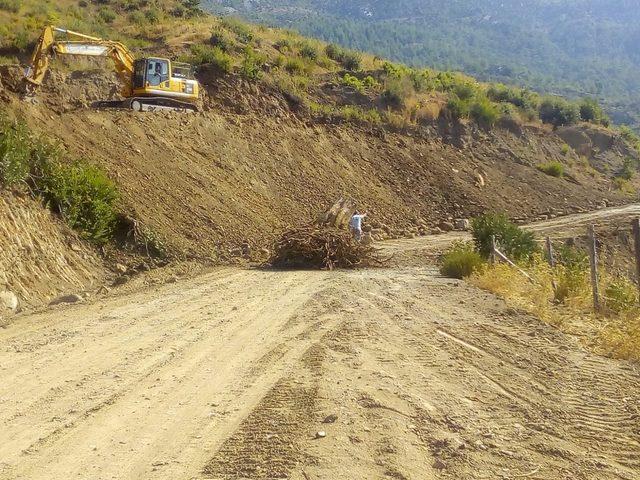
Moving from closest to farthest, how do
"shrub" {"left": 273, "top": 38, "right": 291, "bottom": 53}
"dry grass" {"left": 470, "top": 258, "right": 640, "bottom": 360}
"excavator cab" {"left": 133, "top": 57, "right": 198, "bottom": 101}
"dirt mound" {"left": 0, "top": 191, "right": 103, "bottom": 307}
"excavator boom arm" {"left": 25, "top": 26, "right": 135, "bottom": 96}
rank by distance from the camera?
"dry grass" {"left": 470, "top": 258, "right": 640, "bottom": 360}
"dirt mound" {"left": 0, "top": 191, "right": 103, "bottom": 307}
"excavator boom arm" {"left": 25, "top": 26, "right": 135, "bottom": 96}
"excavator cab" {"left": 133, "top": 57, "right": 198, "bottom": 101}
"shrub" {"left": 273, "top": 38, "right": 291, "bottom": 53}

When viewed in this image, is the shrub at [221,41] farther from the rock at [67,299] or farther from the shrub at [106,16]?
the rock at [67,299]

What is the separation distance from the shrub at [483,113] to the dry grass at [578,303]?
28.6 m

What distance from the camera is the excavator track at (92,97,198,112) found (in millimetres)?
25375

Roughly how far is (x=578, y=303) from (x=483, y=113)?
32070 millimetres

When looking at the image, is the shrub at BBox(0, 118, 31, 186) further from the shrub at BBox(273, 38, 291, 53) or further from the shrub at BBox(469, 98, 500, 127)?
the shrub at BBox(469, 98, 500, 127)

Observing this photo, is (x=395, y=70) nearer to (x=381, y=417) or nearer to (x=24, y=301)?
(x=24, y=301)

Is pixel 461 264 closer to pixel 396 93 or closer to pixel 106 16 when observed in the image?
pixel 396 93

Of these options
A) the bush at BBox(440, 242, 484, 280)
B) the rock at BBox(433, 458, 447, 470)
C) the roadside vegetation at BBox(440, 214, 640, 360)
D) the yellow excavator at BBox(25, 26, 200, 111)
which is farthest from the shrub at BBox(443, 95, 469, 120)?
the rock at BBox(433, 458, 447, 470)

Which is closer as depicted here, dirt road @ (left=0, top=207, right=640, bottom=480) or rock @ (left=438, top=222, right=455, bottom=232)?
dirt road @ (left=0, top=207, right=640, bottom=480)

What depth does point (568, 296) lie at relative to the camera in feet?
39.5

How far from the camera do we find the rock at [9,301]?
12156 mm

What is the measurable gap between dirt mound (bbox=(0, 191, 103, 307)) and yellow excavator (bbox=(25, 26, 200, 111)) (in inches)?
318

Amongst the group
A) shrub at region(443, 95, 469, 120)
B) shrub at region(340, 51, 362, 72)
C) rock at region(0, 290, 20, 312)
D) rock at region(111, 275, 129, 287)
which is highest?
shrub at region(340, 51, 362, 72)

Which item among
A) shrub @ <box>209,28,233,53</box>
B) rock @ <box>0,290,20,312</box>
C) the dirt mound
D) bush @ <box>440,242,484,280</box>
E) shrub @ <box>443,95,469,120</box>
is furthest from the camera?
shrub @ <box>443,95,469,120</box>
